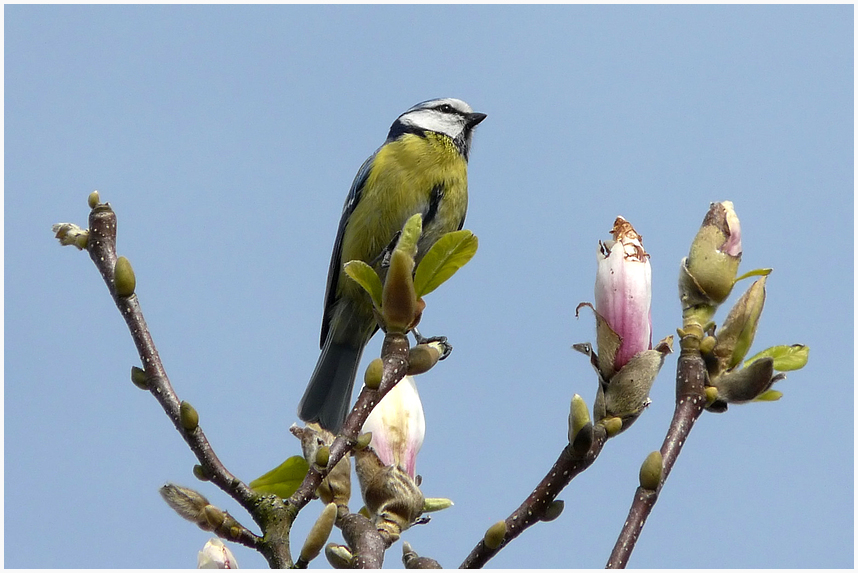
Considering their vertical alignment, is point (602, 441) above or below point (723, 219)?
below

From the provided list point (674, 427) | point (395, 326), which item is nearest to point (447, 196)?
point (395, 326)

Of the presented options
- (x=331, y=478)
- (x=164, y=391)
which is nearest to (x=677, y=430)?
(x=331, y=478)

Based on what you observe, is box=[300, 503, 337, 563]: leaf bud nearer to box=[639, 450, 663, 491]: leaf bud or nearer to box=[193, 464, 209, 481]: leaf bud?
box=[193, 464, 209, 481]: leaf bud

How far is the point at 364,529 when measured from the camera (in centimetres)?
217

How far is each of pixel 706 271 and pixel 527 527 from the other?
70 cm

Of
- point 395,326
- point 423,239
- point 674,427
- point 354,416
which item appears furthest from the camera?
point 423,239

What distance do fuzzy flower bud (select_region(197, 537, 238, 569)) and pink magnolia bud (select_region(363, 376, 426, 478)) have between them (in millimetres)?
450

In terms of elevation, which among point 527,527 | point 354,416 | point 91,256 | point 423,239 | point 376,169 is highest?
point 376,169

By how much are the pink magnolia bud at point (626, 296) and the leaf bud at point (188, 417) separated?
36.1 inches

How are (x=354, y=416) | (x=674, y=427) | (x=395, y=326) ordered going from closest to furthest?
(x=674, y=427) < (x=354, y=416) < (x=395, y=326)

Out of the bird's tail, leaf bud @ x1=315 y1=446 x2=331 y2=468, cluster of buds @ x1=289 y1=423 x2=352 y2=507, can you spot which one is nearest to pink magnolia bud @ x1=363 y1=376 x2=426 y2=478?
cluster of buds @ x1=289 y1=423 x2=352 y2=507

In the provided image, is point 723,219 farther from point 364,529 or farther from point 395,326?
point 364,529

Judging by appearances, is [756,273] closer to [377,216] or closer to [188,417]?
[188,417]

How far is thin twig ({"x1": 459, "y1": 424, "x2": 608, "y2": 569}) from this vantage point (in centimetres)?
200
